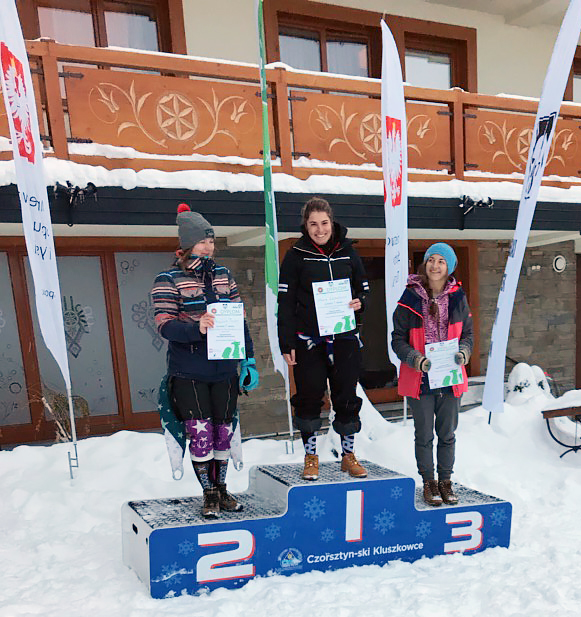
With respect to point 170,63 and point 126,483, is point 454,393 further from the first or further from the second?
point 170,63

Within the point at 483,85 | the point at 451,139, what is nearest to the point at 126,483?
the point at 451,139

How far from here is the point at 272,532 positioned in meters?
2.55

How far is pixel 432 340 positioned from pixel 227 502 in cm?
153

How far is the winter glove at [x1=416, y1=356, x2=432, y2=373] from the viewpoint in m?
2.83

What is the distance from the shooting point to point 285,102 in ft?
16.4

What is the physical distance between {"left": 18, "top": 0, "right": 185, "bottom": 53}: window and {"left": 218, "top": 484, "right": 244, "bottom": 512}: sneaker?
220 inches

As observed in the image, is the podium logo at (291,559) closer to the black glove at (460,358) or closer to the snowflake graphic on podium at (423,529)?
the snowflake graphic on podium at (423,529)

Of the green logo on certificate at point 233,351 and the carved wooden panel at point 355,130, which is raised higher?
the carved wooden panel at point 355,130

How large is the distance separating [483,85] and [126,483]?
7.83 meters

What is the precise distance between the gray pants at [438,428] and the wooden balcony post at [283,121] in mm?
3045

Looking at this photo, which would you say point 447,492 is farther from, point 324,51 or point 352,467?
point 324,51

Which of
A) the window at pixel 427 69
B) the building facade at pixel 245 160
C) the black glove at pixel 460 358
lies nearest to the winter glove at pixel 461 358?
the black glove at pixel 460 358

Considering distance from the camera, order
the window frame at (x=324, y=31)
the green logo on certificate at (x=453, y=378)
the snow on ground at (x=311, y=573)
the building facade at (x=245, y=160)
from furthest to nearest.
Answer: the window frame at (x=324, y=31), the building facade at (x=245, y=160), the green logo on certificate at (x=453, y=378), the snow on ground at (x=311, y=573)

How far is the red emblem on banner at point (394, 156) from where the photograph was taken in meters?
4.58
